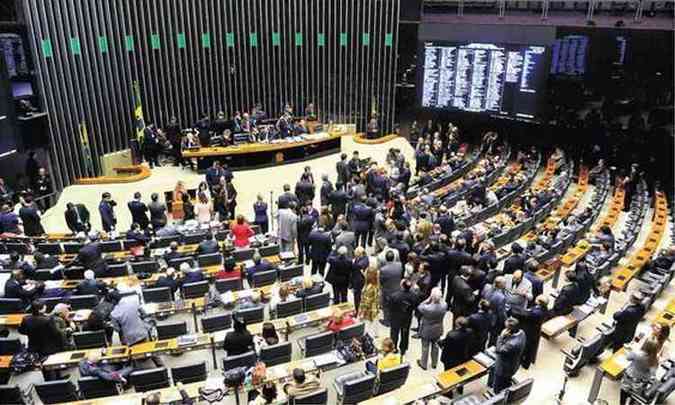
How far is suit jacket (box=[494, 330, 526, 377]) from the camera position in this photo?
22.0 feet

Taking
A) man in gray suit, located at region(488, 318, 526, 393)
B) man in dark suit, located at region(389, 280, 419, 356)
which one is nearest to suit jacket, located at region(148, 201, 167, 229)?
man in dark suit, located at region(389, 280, 419, 356)

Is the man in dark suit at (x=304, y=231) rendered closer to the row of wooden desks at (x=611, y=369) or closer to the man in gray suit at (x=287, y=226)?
the man in gray suit at (x=287, y=226)

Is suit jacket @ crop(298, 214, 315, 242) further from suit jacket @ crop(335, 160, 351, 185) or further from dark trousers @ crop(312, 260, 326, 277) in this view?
suit jacket @ crop(335, 160, 351, 185)

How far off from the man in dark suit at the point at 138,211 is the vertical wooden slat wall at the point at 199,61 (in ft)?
15.7

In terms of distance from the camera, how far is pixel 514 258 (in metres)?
8.89

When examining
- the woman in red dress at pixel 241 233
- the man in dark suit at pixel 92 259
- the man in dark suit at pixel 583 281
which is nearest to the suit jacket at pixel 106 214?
the man in dark suit at pixel 92 259

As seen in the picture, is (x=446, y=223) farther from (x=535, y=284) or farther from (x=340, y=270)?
(x=340, y=270)

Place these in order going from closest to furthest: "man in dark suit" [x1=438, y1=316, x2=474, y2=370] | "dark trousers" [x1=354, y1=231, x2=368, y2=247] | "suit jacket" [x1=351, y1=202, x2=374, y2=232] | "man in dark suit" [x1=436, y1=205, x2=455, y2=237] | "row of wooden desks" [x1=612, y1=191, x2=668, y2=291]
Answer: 1. "man in dark suit" [x1=438, y1=316, x2=474, y2=370]
2. "row of wooden desks" [x1=612, y1=191, x2=668, y2=291]
3. "man in dark suit" [x1=436, y1=205, x2=455, y2=237]
4. "suit jacket" [x1=351, y1=202, x2=374, y2=232]
5. "dark trousers" [x1=354, y1=231, x2=368, y2=247]

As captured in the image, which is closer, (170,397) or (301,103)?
(170,397)

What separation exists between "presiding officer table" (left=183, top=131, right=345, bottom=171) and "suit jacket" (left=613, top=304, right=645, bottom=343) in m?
11.3

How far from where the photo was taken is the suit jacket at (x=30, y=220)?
11.4 meters

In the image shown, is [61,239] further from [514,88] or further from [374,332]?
[514,88]

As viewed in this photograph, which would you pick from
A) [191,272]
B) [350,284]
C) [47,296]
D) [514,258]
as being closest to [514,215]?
[514,258]

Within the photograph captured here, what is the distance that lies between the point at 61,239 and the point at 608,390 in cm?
1024
